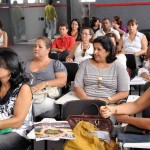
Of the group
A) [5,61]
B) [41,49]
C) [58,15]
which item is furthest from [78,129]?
[58,15]

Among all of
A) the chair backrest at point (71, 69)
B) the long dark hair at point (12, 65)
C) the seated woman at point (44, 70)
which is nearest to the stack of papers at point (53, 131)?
the long dark hair at point (12, 65)

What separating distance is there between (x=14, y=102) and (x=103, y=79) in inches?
52.9

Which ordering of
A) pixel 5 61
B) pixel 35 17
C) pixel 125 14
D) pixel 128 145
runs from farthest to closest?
1. pixel 35 17
2. pixel 125 14
3. pixel 5 61
4. pixel 128 145

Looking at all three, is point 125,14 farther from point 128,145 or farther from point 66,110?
point 128,145

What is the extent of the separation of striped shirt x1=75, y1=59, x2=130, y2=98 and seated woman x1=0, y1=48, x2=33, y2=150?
1.16 m

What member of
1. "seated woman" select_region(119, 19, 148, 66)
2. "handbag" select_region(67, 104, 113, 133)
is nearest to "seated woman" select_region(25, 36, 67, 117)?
"handbag" select_region(67, 104, 113, 133)

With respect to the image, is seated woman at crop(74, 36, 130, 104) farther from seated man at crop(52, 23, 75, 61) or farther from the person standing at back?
the person standing at back

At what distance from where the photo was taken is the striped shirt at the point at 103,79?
382cm

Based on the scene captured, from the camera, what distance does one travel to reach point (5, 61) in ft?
9.32

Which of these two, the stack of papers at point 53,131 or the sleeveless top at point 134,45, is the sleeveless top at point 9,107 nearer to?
the stack of papers at point 53,131

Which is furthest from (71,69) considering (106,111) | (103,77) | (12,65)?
(106,111)

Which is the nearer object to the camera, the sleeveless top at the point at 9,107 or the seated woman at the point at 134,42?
the sleeveless top at the point at 9,107

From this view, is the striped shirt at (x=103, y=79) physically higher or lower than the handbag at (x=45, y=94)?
higher

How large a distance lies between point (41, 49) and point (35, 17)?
11.1 m
